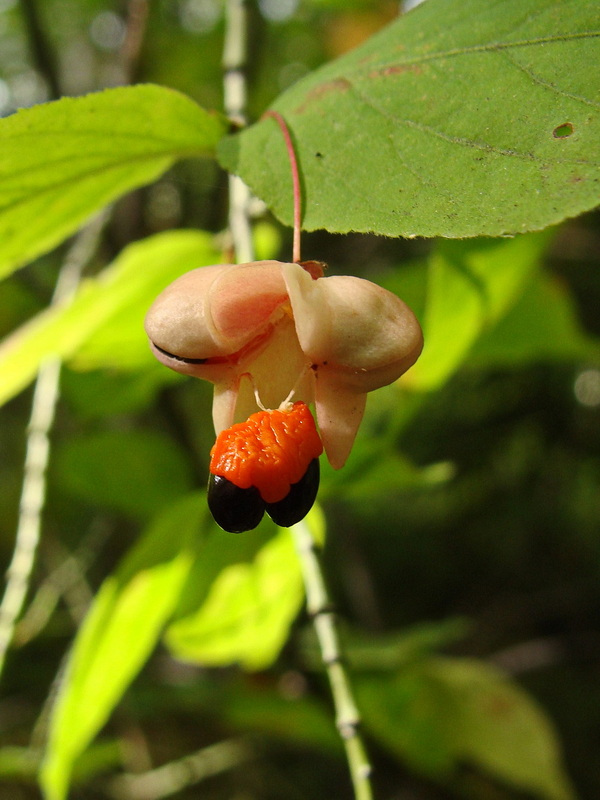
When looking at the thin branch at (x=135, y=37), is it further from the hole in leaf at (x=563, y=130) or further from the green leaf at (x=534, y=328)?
the hole in leaf at (x=563, y=130)

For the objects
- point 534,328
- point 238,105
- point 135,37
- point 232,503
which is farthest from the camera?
point 135,37

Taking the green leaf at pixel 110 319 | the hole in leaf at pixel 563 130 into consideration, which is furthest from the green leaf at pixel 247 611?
the hole in leaf at pixel 563 130

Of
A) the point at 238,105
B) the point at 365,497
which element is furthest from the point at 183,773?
the point at 238,105

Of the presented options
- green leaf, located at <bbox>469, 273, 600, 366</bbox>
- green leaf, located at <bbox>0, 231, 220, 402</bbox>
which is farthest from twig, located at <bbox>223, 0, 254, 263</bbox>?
green leaf, located at <bbox>469, 273, 600, 366</bbox>

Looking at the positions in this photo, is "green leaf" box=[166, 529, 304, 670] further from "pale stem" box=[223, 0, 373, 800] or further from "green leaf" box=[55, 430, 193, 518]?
"green leaf" box=[55, 430, 193, 518]

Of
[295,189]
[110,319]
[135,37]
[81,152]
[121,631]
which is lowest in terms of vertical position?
[121,631]

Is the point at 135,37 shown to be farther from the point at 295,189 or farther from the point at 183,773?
the point at 183,773

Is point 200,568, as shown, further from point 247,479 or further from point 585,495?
point 585,495
